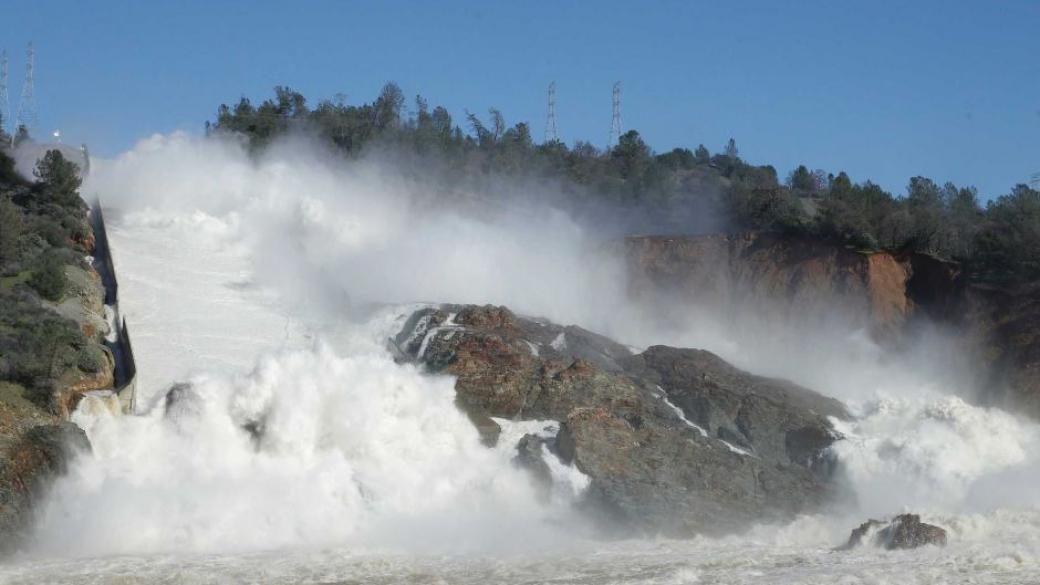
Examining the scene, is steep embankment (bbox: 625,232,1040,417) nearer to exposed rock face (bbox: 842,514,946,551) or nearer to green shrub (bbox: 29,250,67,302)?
exposed rock face (bbox: 842,514,946,551)

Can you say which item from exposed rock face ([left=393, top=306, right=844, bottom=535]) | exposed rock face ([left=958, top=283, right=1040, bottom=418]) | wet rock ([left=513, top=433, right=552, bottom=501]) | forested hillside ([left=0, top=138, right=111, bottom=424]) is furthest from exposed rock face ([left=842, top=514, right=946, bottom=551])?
forested hillside ([left=0, top=138, right=111, bottom=424])

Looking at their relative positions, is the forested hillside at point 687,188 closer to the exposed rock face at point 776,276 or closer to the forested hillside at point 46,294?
the exposed rock face at point 776,276

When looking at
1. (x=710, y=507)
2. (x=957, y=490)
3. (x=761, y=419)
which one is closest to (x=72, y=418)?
(x=710, y=507)

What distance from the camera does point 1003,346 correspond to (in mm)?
37344

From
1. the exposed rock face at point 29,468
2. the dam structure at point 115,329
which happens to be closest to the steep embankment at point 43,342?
the exposed rock face at point 29,468

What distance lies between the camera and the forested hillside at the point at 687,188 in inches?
1607

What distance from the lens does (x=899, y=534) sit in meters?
23.3

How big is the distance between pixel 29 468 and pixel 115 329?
29.7 feet

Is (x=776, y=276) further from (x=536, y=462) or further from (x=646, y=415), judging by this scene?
(x=536, y=462)

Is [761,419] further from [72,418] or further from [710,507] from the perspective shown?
[72,418]

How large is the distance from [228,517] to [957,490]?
1668 cm

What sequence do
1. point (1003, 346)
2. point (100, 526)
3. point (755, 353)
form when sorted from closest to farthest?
point (100, 526)
point (1003, 346)
point (755, 353)

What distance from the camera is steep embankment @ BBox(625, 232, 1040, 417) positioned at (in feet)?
122

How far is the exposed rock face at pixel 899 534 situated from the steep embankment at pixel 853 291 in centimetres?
1314
